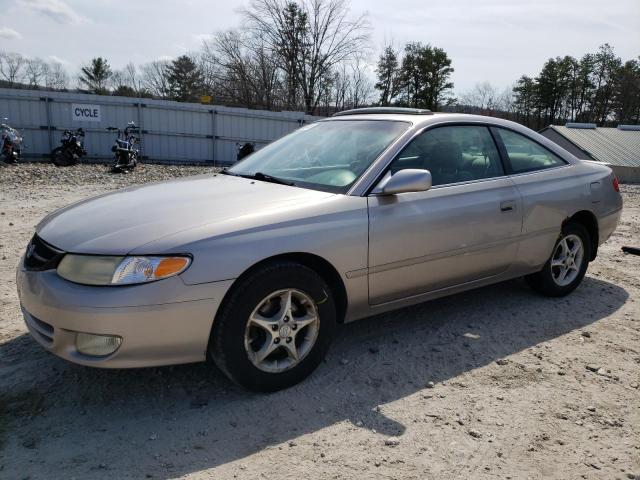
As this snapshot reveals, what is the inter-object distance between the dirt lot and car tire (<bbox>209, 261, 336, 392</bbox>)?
148 millimetres

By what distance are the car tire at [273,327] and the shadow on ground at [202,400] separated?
14cm

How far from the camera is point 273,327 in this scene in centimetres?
285

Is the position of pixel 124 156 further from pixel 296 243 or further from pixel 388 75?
pixel 388 75

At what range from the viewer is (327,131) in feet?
13.1

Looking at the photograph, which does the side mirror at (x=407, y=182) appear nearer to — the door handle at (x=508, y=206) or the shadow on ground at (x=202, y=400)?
the door handle at (x=508, y=206)

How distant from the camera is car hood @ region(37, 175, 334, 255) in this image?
265cm

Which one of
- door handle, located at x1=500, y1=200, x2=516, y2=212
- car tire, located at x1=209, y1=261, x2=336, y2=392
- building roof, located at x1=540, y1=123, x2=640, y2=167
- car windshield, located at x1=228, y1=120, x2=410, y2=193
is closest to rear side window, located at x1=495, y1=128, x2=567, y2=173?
door handle, located at x1=500, y1=200, x2=516, y2=212

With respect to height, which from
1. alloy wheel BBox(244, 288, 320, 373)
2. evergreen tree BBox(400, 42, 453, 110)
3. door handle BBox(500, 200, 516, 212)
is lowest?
alloy wheel BBox(244, 288, 320, 373)

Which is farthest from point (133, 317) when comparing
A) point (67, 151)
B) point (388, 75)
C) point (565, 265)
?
point (388, 75)

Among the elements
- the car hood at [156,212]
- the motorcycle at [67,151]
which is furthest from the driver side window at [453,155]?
the motorcycle at [67,151]

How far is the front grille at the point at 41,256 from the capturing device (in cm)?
269

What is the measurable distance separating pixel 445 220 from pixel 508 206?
696 mm

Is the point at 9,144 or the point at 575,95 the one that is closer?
the point at 9,144

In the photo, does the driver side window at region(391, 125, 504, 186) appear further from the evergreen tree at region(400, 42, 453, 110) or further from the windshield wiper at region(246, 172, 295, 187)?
the evergreen tree at region(400, 42, 453, 110)
